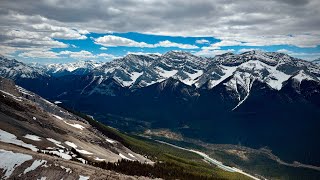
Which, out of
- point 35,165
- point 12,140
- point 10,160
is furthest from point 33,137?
point 35,165

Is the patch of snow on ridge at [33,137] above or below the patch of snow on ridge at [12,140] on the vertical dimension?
below

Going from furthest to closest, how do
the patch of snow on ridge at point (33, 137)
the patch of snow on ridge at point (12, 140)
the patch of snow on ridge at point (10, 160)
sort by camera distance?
the patch of snow on ridge at point (33, 137)
the patch of snow on ridge at point (12, 140)
the patch of snow on ridge at point (10, 160)

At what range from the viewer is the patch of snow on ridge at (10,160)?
119750 millimetres

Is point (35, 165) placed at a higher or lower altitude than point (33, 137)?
higher

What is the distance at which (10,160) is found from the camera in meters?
124

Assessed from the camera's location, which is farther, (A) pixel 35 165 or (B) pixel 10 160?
(B) pixel 10 160

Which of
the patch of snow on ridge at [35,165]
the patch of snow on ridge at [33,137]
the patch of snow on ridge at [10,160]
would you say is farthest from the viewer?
the patch of snow on ridge at [33,137]

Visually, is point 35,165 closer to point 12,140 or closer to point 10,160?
point 10,160

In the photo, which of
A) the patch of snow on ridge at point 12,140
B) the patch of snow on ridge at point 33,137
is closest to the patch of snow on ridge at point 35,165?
the patch of snow on ridge at point 12,140

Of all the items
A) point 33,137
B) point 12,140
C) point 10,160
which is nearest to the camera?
point 10,160

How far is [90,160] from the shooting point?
610 feet

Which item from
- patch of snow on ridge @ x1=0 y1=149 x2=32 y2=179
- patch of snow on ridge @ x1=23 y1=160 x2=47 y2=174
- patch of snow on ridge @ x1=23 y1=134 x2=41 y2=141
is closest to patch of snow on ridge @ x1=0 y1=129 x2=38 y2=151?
patch of snow on ridge @ x1=23 y1=134 x2=41 y2=141

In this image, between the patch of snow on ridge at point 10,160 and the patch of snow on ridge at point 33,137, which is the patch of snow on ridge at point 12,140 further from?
the patch of snow on ridge at point 10,160

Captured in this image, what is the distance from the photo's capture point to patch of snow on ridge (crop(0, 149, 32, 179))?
4715 inches
